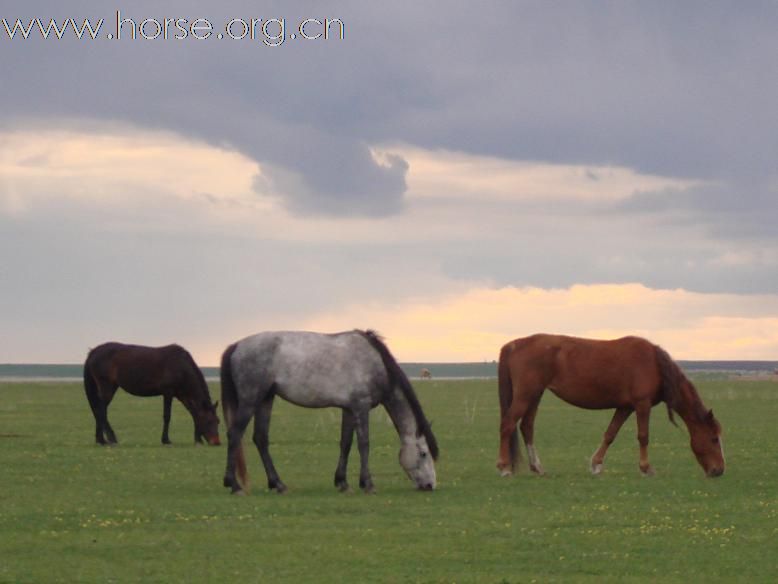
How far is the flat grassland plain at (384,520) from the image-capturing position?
12617mm

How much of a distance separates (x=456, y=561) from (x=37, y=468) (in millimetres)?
11876

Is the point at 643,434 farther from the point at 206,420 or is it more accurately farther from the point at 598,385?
the point at 206,420

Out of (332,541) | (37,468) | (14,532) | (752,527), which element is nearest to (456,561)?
(332,541)

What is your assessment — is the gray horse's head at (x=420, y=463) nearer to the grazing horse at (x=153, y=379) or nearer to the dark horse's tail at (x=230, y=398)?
the dark horse's tail at (x=230, y=398)

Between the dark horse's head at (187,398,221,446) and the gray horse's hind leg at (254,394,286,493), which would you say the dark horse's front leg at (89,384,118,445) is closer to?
the dark horse's head at (187,398,221,446)

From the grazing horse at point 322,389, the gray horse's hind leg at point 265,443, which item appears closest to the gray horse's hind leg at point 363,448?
the grazing horse at point 322,389

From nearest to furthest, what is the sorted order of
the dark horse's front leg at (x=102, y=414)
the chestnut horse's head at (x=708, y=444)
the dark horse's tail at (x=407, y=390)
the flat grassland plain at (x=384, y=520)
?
1. the flat grassland plain at (x=384, y=520)
2. the dark horse's tail at (x=407, y=390)
3. the chestnut horse's head at (x=708, y=444)
4. the dark horse's front leg at (x=102, y=414)

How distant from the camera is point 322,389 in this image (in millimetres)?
18578

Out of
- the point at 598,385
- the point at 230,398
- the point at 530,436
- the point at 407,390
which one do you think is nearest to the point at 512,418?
the point at 530,436

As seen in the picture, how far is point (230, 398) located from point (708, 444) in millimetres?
6983

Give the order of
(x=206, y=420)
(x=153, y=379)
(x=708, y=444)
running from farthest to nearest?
(x=153, y=379) < (x=206, y=420) < (x=708, y=444)

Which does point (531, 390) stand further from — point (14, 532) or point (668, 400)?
point (14, 532)

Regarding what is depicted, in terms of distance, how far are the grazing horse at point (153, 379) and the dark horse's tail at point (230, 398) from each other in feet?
33.7

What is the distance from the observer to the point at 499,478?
2084cm
